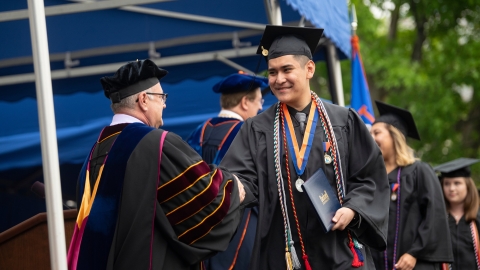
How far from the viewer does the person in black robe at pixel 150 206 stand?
12.0ft

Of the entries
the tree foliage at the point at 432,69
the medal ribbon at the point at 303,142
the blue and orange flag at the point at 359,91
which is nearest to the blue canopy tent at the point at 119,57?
the blue and orange flag at the point at 359,91

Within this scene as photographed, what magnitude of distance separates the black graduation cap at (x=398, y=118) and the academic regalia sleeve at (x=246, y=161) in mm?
2627

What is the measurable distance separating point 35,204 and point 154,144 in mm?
2240

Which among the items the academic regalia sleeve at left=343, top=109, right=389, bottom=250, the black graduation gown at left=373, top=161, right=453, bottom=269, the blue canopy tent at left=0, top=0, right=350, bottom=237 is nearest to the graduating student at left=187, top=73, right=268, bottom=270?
the blue canopy tent at left=0, top=0, right=350, bottom=237

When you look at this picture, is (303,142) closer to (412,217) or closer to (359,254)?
(359,254)

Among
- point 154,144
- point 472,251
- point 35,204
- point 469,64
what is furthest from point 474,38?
point 154,144

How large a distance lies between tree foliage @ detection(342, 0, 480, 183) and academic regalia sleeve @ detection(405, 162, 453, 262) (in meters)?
8.38

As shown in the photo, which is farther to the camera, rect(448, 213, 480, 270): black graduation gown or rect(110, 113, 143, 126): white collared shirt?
rect(448, 213, 480, 270): black graduation gown

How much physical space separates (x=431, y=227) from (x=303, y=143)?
96.4 inches

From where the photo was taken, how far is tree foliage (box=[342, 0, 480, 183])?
14.8m

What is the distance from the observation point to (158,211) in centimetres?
370

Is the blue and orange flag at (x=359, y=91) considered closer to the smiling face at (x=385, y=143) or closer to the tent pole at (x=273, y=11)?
the smiling face at (x=385, y=143)

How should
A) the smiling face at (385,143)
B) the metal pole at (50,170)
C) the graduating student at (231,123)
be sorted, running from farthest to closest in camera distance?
the smiling face at (385,143) → the graduating student at (231,123) → the metal pole at (50,170)

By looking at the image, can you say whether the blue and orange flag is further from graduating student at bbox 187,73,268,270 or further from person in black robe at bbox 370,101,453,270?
graduating student at bbox 187,73,268,270
